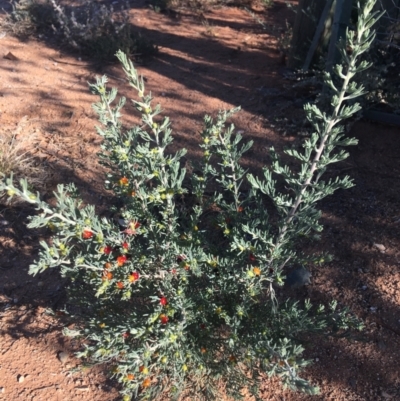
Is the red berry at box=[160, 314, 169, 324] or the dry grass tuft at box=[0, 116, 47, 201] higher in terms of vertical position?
the red berry at box=[160, 314, 169, 324]

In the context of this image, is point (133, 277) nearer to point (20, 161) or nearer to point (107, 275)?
point (107, 275)

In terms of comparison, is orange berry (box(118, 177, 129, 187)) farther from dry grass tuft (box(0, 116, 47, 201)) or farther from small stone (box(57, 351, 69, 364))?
dry grass tuft (box(0, 116, 47, 201))

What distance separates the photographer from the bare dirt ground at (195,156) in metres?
2.40

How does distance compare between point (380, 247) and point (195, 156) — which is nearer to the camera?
point (380, 247)

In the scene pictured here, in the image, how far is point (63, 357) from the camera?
2516mm

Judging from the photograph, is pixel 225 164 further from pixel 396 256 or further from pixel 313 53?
pixel 313 53

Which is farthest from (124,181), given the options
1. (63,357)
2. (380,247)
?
(380,247)

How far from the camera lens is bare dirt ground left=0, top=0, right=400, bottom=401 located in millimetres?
2396

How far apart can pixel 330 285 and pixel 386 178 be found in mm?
1163

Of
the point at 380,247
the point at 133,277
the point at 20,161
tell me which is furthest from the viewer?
the point at 20,161

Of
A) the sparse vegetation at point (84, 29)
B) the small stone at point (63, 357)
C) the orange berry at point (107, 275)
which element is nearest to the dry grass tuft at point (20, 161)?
the small stone at point (63, 357)

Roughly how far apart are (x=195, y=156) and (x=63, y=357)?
1956 mm

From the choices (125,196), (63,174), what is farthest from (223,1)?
(125,196)

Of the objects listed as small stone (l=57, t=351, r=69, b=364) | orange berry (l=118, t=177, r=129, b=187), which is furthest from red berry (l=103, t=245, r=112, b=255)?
small stone (l=57, t=351, r=69, b=364)
